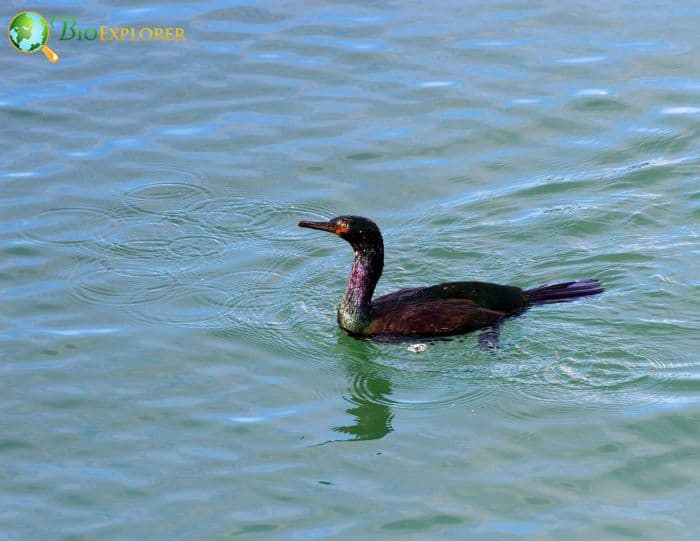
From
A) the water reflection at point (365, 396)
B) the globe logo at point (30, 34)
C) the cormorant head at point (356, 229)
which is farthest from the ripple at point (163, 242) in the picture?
the globe logo at point (30, 34)

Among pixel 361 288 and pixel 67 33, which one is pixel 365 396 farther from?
pixel 67 33

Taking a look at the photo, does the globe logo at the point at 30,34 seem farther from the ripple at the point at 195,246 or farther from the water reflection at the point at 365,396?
the water reflection at the point at 365,396

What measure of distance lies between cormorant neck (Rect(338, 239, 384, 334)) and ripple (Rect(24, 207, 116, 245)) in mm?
2689

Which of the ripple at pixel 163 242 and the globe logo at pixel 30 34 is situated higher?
the globe logo at pixel 30 34

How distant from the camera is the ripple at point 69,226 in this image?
1197 centimetres

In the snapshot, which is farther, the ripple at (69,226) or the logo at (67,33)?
the logo at (67,33)

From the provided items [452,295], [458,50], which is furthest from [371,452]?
[458,50]

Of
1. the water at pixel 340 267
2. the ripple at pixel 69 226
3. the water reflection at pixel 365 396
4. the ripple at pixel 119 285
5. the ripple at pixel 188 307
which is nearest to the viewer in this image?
the water at pixel 340 267

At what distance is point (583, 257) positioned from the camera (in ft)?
37.1

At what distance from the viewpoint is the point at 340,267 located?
1148cm

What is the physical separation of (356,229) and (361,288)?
46 centimetres

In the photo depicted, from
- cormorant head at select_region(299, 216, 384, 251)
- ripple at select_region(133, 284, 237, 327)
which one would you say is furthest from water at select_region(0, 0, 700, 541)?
cormorant head at select_region(299, 216, 384, 251)

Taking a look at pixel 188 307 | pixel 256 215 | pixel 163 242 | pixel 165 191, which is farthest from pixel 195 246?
pixel 165 191

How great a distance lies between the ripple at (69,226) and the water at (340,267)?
5 cm
